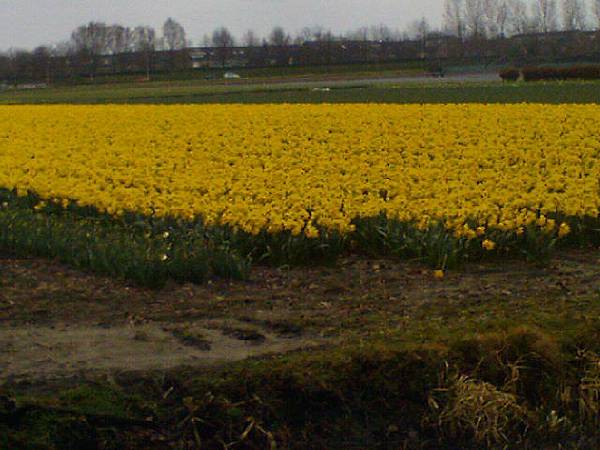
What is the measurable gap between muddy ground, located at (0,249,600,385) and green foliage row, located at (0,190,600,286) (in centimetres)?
14

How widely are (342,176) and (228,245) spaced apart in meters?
3.53

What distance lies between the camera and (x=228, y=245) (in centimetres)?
768

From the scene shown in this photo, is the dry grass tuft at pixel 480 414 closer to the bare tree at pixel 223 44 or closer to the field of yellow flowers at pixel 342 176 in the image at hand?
the field of yellow flowers at pixel 342 176

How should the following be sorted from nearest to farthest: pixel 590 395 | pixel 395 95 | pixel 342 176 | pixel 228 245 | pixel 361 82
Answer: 1. pixel 590 395
2. pixel 228 245
3. pixel 342 176
4. pixel 395 95
5. pixel 361 82

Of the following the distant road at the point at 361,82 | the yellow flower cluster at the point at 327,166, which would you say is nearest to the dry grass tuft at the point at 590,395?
the yellow flower cluster at the point at 327,166

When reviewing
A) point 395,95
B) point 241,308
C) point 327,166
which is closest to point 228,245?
point 241,308

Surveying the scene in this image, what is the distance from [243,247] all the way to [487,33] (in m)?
111

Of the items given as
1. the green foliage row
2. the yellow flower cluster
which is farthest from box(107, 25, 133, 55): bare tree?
the green foliage row

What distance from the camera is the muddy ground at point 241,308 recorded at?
522cm

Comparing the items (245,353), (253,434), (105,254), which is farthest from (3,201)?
(253,434)

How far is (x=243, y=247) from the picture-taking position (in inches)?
307

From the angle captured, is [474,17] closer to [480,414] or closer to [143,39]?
[143,39]

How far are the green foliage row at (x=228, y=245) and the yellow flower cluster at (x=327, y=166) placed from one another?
0.42ft

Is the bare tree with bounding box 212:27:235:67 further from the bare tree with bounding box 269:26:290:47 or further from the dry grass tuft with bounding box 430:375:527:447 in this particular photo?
the dry grass tuft with bounding box 430:375:527:447
